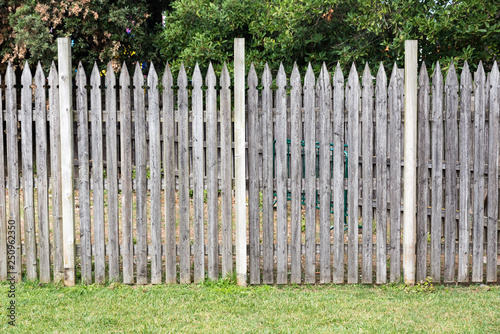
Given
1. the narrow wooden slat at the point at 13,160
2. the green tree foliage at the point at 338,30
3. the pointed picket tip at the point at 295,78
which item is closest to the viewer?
the pointed picket tip at the point at 295,78

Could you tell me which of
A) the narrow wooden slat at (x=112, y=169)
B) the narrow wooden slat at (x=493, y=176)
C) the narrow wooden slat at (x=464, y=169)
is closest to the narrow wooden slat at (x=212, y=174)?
the narrow wooden slat at (x=112, y=169)

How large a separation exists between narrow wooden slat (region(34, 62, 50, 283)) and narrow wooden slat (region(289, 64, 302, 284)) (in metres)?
2.26

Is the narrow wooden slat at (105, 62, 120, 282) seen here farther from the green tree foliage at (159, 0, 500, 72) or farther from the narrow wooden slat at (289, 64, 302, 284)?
the green tree foliage at (159, 0, 500, 72)

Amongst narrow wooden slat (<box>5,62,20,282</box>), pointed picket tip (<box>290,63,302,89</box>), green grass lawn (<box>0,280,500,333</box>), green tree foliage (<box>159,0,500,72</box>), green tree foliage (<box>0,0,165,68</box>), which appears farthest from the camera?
green tree foliage (<box>0,0,165,68</box>)

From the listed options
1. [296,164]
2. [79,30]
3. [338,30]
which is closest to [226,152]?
[296,164]

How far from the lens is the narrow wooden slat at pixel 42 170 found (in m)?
5.05

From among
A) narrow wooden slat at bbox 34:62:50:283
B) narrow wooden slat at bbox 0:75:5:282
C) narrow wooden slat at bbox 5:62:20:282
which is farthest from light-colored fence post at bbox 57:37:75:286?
narrow wooden slat at bbox 0:75:5:282

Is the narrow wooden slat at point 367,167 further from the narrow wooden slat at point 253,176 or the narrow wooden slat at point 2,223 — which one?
the narrow wooden slat at point 2,223

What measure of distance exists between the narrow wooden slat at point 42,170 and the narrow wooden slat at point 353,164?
9.11 ft

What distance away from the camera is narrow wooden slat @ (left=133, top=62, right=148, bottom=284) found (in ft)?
16.5

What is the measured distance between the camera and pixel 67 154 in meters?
5.08

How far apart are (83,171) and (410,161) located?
119 inches

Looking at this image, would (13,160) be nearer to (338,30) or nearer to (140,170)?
(140,170)

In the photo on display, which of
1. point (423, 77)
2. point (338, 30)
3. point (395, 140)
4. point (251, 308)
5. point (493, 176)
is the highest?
point (338, 30)
